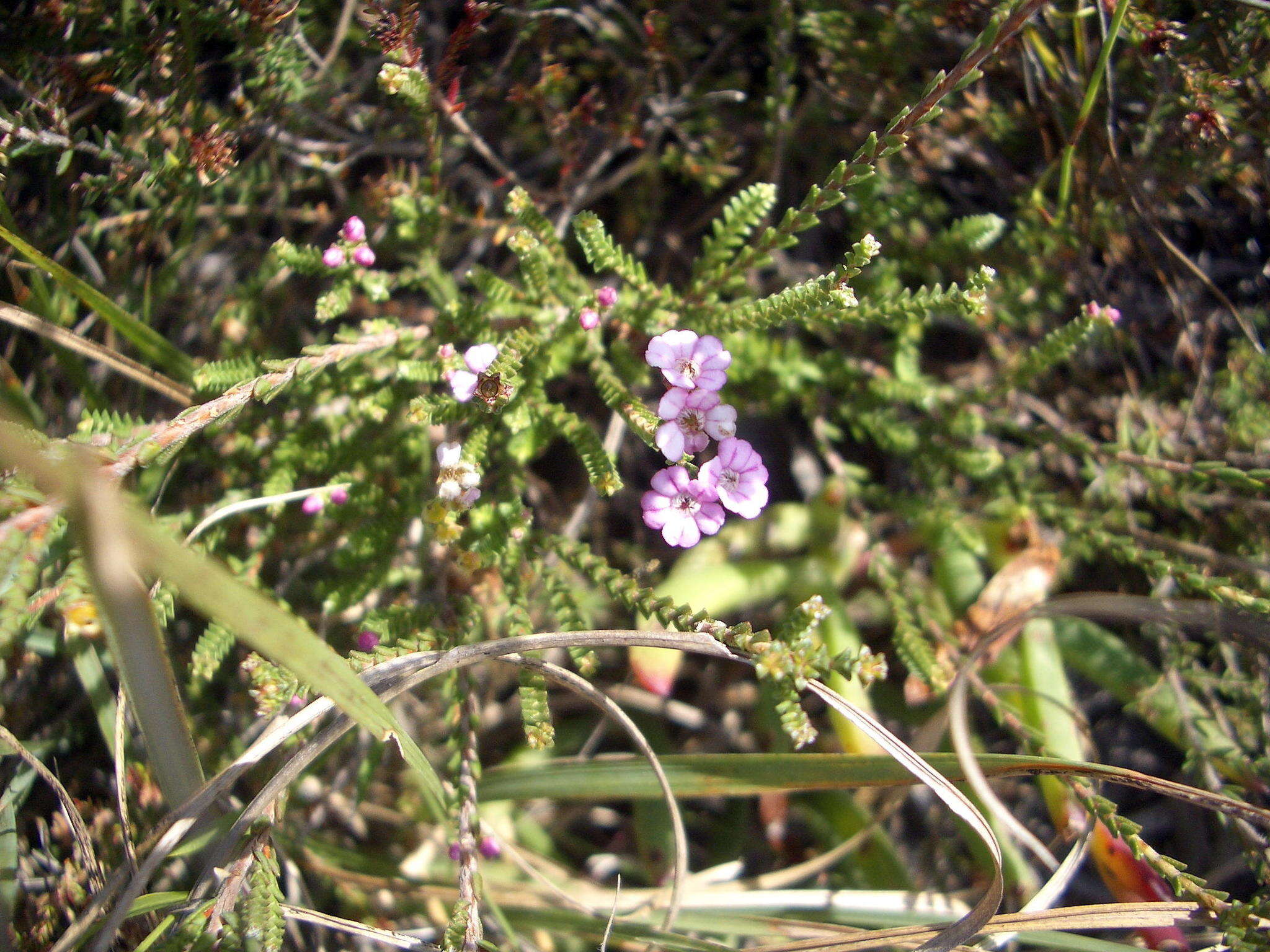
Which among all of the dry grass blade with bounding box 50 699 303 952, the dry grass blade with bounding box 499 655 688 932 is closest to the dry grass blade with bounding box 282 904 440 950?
the dry grass blade with bounding box 50 699 303 952

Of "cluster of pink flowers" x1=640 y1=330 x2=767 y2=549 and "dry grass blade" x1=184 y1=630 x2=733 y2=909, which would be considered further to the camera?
"cluster of pink flowers" x1=640 y1=330 x2=767 y2=549

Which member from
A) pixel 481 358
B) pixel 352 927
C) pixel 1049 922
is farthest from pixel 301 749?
pixel 1049 922

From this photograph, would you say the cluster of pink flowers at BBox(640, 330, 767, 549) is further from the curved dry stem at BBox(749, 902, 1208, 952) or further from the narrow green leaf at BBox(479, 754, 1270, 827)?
the curved dry stem at BBox(749, 902, 1208, 952)

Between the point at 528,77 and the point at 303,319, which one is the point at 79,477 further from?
the point at 528,77

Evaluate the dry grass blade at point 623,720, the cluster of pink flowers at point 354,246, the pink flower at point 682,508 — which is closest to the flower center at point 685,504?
the pink flower at point 682,508

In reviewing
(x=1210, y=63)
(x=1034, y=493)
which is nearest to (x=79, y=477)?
(x=1034, y=493)

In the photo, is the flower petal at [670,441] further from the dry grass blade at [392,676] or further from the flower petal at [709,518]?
the dry grass blade at [392,676]

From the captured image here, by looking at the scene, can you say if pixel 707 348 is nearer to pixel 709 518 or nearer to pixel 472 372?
pixel 709 518
